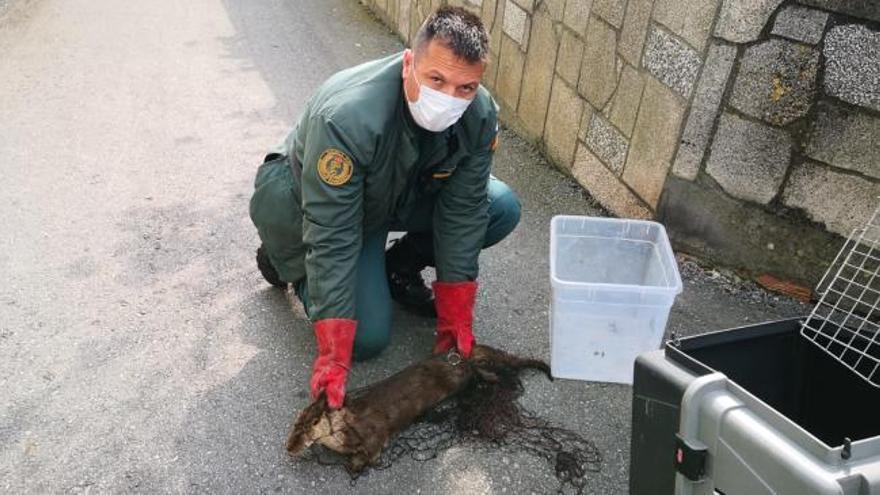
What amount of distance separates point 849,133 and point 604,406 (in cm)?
131

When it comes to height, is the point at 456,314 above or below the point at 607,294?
below

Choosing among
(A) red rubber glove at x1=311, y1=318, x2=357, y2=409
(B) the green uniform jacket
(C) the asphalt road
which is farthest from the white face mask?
(C) the asphalt road

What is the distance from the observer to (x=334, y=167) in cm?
212

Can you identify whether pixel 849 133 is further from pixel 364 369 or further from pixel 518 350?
pixel 364 369

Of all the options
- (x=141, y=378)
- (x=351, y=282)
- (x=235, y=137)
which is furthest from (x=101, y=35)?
(x=351, y=282)

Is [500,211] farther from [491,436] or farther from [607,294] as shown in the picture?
[491,436]

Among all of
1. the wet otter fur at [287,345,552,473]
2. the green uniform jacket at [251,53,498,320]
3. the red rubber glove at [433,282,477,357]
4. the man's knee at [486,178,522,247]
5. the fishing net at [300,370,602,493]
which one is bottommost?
the fishing net at [300,370,602,493]

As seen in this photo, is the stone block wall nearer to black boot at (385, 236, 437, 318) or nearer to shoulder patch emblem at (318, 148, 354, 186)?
black boot at (385, 236, 437, 318)

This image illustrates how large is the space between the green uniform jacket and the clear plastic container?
0.36 m

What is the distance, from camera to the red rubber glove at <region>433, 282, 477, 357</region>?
8.15 ft

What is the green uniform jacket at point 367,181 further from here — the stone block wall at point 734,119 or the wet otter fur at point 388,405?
the stone block wall at point 734,119

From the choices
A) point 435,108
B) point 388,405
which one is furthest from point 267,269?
point 435,108

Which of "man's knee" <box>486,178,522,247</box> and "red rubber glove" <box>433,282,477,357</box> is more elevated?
"man's knee" <box>486,178,522,247</box>

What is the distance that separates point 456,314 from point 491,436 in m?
0.44
